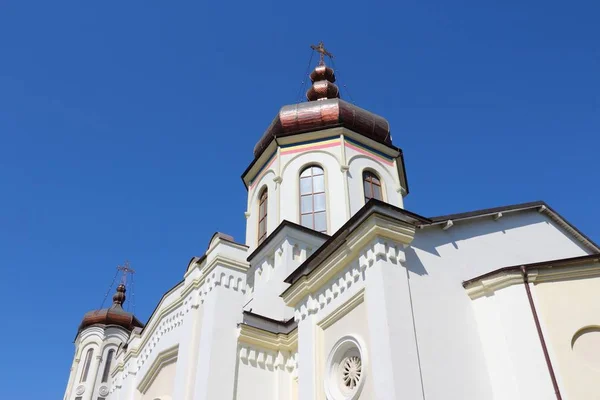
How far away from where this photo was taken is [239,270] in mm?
13383

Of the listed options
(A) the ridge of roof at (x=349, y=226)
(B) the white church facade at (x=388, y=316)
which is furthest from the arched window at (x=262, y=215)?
(A) the ridge of roof at (x=349, y=226)

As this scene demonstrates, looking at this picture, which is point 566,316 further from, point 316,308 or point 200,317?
point 200,317

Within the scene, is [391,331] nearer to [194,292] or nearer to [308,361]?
[308,361]

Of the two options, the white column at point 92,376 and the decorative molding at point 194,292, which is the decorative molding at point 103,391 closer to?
the white column at point 92,376

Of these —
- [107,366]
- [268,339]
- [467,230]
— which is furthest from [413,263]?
[107,366]

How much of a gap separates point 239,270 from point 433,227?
15.1 ft

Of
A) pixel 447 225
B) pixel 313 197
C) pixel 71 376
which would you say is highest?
pixel 313 197

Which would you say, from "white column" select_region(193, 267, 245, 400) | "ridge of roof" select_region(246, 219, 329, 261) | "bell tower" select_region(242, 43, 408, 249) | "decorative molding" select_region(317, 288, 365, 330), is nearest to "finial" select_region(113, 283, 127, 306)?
"bell tower" select_region(242, 43, 408, 249)

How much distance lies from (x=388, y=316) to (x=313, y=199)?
9404mm

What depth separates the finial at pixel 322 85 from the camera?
24406 millimetres

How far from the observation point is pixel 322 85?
24719 mm

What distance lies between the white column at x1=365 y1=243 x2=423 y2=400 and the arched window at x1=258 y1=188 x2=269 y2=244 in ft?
30.3

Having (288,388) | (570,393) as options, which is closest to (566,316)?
(570,393)

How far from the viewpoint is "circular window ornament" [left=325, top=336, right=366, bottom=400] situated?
9.50 m
